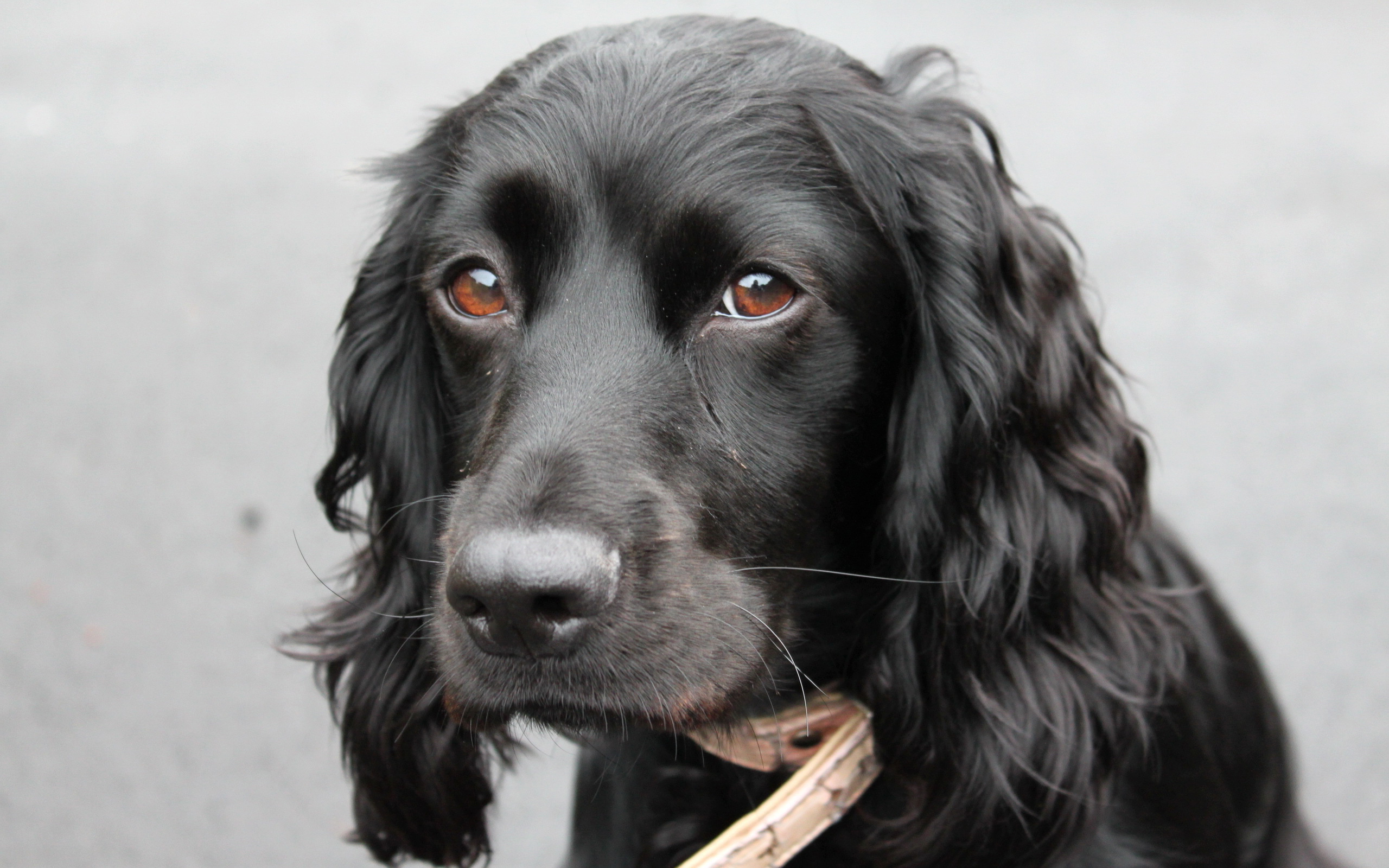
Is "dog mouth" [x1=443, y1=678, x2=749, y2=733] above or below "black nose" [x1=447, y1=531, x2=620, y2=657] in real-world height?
below

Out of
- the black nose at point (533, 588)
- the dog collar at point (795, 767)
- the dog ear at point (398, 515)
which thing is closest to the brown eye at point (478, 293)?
the dog ear at point (398, 515)

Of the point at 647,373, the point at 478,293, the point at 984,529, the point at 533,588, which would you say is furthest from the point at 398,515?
the point at 984,529

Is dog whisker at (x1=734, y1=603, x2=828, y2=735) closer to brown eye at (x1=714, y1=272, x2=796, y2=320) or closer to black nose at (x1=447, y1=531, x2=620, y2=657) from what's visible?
black nose at (x1=447, y1=531, x2=620, y2=657)

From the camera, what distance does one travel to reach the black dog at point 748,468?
180cm

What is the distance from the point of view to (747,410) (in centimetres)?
194

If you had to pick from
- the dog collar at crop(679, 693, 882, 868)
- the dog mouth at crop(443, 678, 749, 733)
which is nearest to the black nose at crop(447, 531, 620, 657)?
the dog mouth at crop(443, 678, 749, 733)

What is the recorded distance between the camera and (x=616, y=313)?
1925mm

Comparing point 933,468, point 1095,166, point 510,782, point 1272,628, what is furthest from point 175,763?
point 1095,166

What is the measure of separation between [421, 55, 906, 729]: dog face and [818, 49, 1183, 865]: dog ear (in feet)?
0.32

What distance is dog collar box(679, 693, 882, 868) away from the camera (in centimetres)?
201

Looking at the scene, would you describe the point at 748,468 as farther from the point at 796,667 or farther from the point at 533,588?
the point at 533,588

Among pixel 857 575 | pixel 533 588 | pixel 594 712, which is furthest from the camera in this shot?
pixel 857 575

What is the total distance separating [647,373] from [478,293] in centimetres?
37

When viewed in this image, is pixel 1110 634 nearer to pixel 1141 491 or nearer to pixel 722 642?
pixel 1141 491
